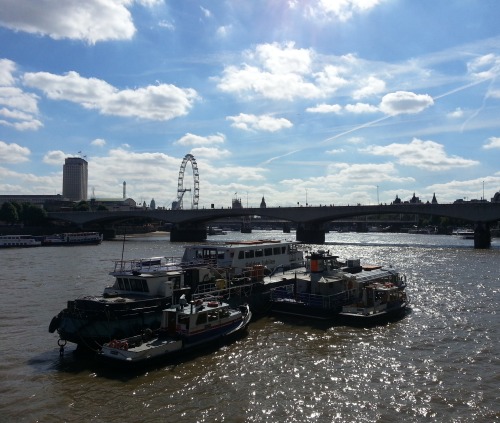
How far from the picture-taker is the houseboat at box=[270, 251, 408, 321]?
2964cm

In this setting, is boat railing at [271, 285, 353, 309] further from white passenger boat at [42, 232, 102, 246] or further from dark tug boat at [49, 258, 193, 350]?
white passenger boat at [42, 232, 102, 246]

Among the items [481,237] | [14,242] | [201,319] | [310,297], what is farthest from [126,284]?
[14,242]

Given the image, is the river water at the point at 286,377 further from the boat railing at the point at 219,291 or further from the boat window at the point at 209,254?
the boat window at the point at 209,254

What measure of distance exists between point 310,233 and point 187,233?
34974 mm

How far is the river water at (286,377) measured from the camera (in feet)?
54.4

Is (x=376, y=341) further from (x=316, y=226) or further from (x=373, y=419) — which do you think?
(x=316, y=226)

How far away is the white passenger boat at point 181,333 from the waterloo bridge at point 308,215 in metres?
80.7

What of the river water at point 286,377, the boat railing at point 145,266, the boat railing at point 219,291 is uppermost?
the boat railing at point 145,266

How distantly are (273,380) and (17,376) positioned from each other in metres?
10.2

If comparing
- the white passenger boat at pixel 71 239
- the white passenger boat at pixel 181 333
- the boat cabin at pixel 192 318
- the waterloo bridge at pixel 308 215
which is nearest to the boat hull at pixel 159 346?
the white passenger boat at pixel 181 333

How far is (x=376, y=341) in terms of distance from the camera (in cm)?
2544

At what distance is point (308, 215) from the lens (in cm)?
11644

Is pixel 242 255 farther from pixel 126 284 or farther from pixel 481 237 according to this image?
pixel 481 237

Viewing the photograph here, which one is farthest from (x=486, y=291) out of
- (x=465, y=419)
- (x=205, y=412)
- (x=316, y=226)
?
(x=316, y=226)
